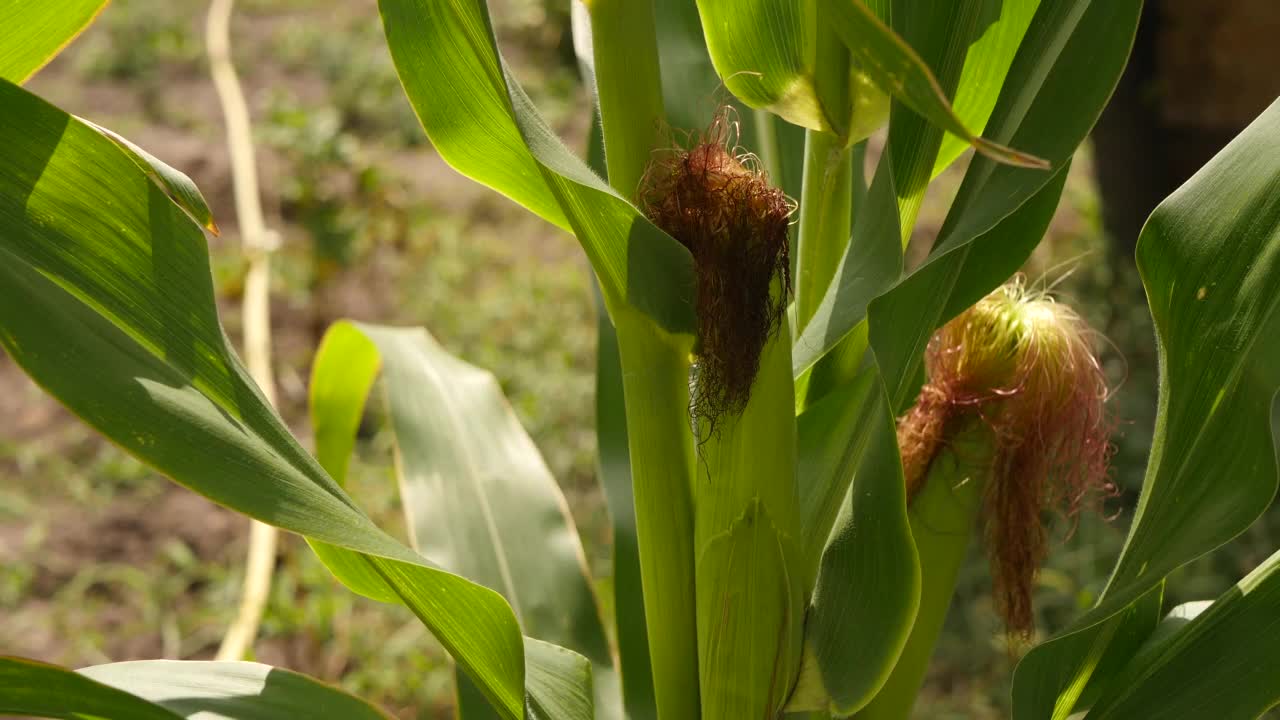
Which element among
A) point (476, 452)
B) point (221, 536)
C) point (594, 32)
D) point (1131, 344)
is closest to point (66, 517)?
point (221, 536)

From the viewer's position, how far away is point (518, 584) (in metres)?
0.73

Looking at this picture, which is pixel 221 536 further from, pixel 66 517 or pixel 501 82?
pixel 501 82

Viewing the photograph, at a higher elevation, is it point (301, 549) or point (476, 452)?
point (301, 549)

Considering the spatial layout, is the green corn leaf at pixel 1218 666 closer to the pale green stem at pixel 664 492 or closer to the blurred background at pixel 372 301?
the pale green stem at pixel 664 492

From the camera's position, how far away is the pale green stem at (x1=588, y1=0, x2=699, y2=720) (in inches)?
17.0

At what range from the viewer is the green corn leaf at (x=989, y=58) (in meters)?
0.48

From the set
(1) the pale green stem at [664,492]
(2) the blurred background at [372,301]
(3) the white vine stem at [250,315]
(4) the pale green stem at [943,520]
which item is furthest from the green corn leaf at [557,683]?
(2) the blurred background at [372,301]

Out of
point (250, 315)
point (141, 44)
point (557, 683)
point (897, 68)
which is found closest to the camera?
point (897, 68)

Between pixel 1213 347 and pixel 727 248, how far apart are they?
216mm

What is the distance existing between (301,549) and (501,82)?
1.23 meters

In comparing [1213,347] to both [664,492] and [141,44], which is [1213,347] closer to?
[664,492]

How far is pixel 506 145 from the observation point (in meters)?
0.46

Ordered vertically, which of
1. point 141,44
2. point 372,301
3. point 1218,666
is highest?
point 141,44

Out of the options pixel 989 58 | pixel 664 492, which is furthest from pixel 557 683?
pixel 989 58
